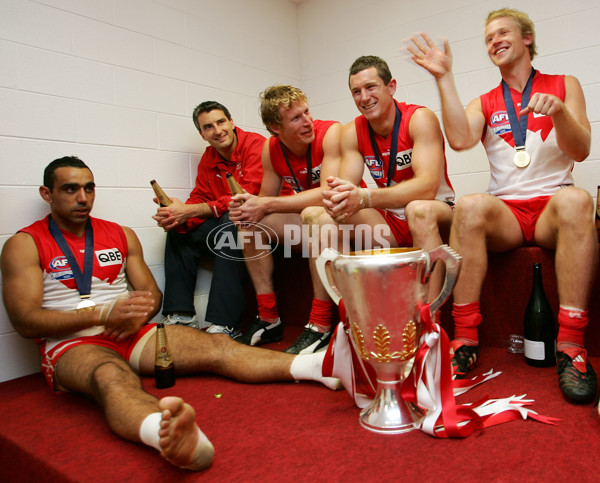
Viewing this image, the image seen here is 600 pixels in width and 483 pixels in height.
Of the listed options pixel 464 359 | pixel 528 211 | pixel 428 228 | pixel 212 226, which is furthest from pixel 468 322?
pixel 212 226

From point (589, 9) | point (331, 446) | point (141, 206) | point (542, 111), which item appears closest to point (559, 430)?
point (331, 446)

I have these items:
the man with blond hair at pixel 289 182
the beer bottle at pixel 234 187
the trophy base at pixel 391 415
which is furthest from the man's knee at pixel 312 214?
the trophy base at pixel 391 415

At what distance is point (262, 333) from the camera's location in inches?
91.0

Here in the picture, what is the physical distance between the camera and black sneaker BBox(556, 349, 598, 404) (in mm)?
1322

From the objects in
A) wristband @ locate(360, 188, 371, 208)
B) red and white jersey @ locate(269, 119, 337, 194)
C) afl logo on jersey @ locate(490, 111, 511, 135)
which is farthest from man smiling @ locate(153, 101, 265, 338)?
afl logo on jersey @ locate(490, 111, 511, 135)

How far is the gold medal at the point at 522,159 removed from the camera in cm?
188

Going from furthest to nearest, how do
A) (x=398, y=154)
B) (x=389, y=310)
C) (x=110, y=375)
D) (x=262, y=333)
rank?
(x=262, y=333), (x=398, y=154), (x=110, y=375), (x=389, y=310)

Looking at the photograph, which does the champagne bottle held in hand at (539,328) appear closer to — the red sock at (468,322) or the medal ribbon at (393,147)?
the red sock at (468,322)

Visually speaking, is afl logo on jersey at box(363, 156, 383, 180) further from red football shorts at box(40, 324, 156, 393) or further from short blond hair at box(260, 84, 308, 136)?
red football shorts at box(40, 324, 156, 393)

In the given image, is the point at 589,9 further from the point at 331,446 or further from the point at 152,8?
the point at 331,446

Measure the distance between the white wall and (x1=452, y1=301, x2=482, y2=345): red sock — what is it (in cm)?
148

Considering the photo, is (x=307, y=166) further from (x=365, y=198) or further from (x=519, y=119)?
(x=519, y=119)

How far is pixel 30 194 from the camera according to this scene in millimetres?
2193

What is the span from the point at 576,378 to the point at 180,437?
1158 mm
